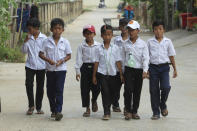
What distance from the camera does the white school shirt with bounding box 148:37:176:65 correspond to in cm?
904

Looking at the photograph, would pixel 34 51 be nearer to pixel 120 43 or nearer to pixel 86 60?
pixel 86 60

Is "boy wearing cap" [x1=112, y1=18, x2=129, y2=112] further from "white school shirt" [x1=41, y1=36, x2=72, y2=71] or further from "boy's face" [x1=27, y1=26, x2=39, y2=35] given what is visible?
"boy's face" [x1=27, y1=26, x2=39, y2=35]

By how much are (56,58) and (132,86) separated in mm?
1287

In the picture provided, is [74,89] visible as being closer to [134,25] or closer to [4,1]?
[4,1]

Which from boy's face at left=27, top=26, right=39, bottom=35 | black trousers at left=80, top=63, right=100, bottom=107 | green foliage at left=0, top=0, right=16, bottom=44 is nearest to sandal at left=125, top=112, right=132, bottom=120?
black trousers at left=80, top=63, right=100, bottom=107

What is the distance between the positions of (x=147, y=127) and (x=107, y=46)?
1467 millimetres

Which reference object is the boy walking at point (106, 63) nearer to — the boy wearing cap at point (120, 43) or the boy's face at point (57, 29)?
the boy wearing cap at point (120, 43)

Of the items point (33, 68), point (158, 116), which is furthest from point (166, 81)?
point (33, 68)

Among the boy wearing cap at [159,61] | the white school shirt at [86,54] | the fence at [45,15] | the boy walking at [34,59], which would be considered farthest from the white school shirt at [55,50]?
the fence at [45,15]

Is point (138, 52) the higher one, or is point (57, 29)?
point (57, 29)

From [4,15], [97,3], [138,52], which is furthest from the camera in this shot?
[97,3]

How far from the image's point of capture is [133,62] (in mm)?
8945

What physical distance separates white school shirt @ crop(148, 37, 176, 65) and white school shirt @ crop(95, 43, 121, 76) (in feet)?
1.79

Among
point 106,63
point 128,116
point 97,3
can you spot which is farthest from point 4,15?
point 97,3
